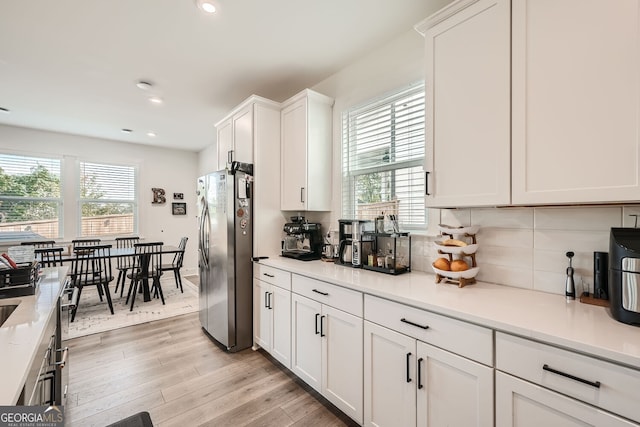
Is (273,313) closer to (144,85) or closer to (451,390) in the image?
(451,390)

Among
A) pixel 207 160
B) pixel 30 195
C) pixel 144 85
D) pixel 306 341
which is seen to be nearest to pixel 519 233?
pixel 306 341

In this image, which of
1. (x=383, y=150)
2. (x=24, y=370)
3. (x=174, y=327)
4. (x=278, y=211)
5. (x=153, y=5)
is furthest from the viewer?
(x=174, y=327)

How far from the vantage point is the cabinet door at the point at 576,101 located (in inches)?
41.9

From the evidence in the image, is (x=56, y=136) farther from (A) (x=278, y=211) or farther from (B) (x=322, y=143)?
(B) (x=322, y=143)

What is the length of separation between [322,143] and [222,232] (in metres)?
1.30

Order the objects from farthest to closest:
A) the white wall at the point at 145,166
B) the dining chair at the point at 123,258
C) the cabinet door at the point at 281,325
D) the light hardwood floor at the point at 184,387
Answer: the white wall at the point at 145,166, the dining chair at the point at 123,258, the cabinet door at the point at 281,325, the light hardwood floor at the point at 184,387

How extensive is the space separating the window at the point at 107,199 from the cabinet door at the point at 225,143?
3220 millimetres

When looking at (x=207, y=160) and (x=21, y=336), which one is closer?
(x=21, y=336)

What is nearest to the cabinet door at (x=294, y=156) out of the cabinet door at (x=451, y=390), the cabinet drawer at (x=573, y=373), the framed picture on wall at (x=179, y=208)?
the cabinet door at (x=451, y=390)

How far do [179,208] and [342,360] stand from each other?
5.45 m

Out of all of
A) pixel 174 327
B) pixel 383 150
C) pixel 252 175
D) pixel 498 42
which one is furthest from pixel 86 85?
pixel 498 42

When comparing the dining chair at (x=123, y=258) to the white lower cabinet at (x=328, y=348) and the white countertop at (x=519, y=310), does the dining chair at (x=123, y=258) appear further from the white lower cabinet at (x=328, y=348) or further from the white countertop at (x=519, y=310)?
the white countertop at (x=519, y=310)

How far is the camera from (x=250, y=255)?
2738mm

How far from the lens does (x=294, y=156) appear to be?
8.98ft
